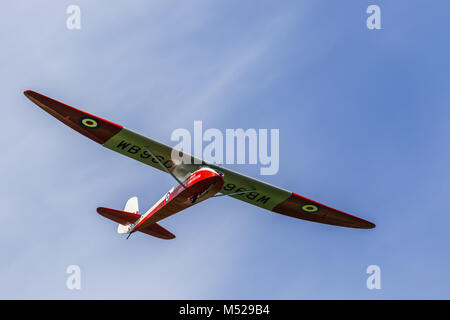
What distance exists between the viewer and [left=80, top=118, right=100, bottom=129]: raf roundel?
990 inches

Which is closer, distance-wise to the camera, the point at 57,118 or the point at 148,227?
the point at 57,118

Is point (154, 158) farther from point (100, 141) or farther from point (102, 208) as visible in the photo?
point (102, 208)

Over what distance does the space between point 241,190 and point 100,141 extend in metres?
6.95

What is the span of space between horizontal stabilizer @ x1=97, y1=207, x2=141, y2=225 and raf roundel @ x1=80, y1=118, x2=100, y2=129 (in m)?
5.32

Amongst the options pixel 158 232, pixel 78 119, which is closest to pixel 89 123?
→ pixel 78 119

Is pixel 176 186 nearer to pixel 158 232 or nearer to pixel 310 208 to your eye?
pixel 158 232

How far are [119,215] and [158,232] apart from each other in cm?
224

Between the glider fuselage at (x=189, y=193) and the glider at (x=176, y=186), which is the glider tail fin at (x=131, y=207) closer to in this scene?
the glider at (x=176, y=186)

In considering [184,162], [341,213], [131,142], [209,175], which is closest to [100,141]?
[131,142]

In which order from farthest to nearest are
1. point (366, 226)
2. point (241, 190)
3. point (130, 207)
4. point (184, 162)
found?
point (130, 207) < point (366, 226) < point (241, 190) < point (184, 162)

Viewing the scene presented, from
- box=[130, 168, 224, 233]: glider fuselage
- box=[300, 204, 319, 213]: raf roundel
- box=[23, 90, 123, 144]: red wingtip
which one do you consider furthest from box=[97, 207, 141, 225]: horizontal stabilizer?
box=[300, 204, 319, 213]: raf roundel

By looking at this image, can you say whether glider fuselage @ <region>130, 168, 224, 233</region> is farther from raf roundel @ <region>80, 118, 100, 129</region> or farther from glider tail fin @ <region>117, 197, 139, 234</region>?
raf roundel @ <region>80, 118, 100, 129</region>

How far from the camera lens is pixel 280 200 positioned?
29344 millimetres

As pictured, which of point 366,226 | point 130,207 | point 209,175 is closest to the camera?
point 209,175
